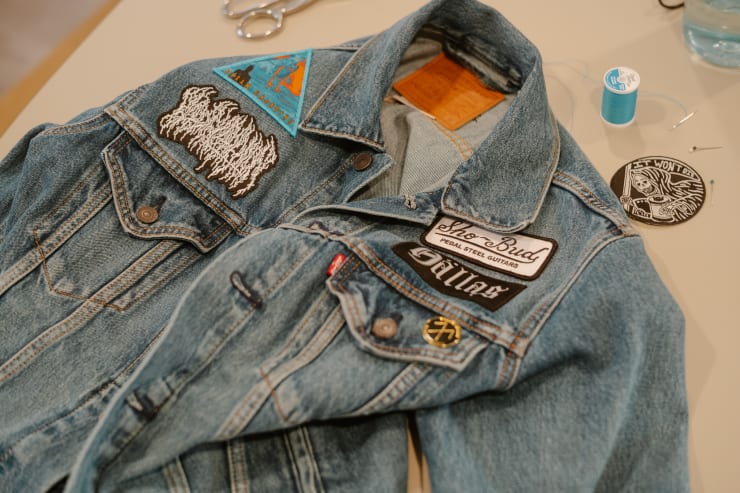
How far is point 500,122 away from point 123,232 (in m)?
0.46

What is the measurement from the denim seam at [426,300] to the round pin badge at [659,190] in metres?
0.30

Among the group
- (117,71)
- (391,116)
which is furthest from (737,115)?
(117,71)

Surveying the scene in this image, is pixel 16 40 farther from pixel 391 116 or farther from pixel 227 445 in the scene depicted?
pixel 227 445

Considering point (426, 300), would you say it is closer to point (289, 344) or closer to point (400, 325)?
point (400, 325)

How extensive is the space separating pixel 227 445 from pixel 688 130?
0.69 m

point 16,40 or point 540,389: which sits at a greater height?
point 16,40

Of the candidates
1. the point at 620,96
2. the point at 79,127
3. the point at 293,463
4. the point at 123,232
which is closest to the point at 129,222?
the point at 123,232

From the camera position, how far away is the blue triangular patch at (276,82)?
813mm

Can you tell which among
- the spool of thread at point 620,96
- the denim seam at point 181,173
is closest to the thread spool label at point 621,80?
the spool of thread at point 620,96

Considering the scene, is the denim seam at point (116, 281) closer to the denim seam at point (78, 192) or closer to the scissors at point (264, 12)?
the denim seam at point (78, 192)

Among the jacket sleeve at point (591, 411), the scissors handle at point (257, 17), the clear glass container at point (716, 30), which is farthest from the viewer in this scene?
the scissors handle at point (257, 17)

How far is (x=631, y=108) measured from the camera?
2.81 ft

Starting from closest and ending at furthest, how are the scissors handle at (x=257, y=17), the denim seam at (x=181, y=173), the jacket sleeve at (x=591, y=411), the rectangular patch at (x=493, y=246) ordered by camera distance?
the jacket sleeve at (x=591, y=411), the rectangular patch at (x=493, y=246), the denim seam at (x=181, y=173), the scissors handle at (x=257, y=17)

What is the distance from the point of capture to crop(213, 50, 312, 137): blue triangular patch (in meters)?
0.81
